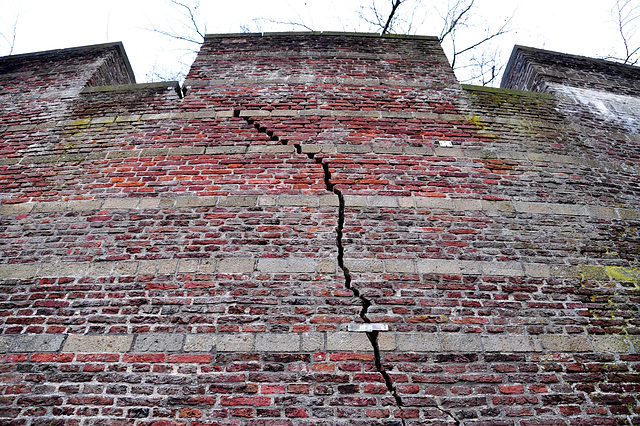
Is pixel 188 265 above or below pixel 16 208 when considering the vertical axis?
below

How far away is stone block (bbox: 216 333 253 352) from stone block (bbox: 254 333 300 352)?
0.07 metres

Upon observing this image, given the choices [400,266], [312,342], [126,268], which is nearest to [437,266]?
[400,266]

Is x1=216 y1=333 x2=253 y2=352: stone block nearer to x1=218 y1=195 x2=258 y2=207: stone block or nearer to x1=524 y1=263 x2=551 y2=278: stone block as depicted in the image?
x1=218 y1=195 x2=258 y2=207: stone block

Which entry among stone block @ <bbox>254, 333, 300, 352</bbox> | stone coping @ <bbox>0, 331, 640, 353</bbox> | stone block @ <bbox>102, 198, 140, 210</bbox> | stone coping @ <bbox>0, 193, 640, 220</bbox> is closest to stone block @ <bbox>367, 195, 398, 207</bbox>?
stone coping @ <bbox>0, 193, 640, 220</bbox>

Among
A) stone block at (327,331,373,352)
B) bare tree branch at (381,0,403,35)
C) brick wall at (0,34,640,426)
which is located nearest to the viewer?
brick wall at (0,34,640,426)

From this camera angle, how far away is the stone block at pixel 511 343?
113 inches

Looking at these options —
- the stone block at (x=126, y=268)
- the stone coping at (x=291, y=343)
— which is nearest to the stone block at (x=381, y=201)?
the stone coping at (x=291, y=343)

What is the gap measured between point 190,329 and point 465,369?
2.31 metres

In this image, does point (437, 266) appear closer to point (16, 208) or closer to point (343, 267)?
point (343, 267)

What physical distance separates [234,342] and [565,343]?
Answer: 283 centimetres

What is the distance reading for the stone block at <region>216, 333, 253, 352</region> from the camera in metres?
2.81

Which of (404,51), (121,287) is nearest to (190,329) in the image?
(121,287)

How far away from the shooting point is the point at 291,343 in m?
2.84

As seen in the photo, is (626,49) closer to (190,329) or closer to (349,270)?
(349,270)
